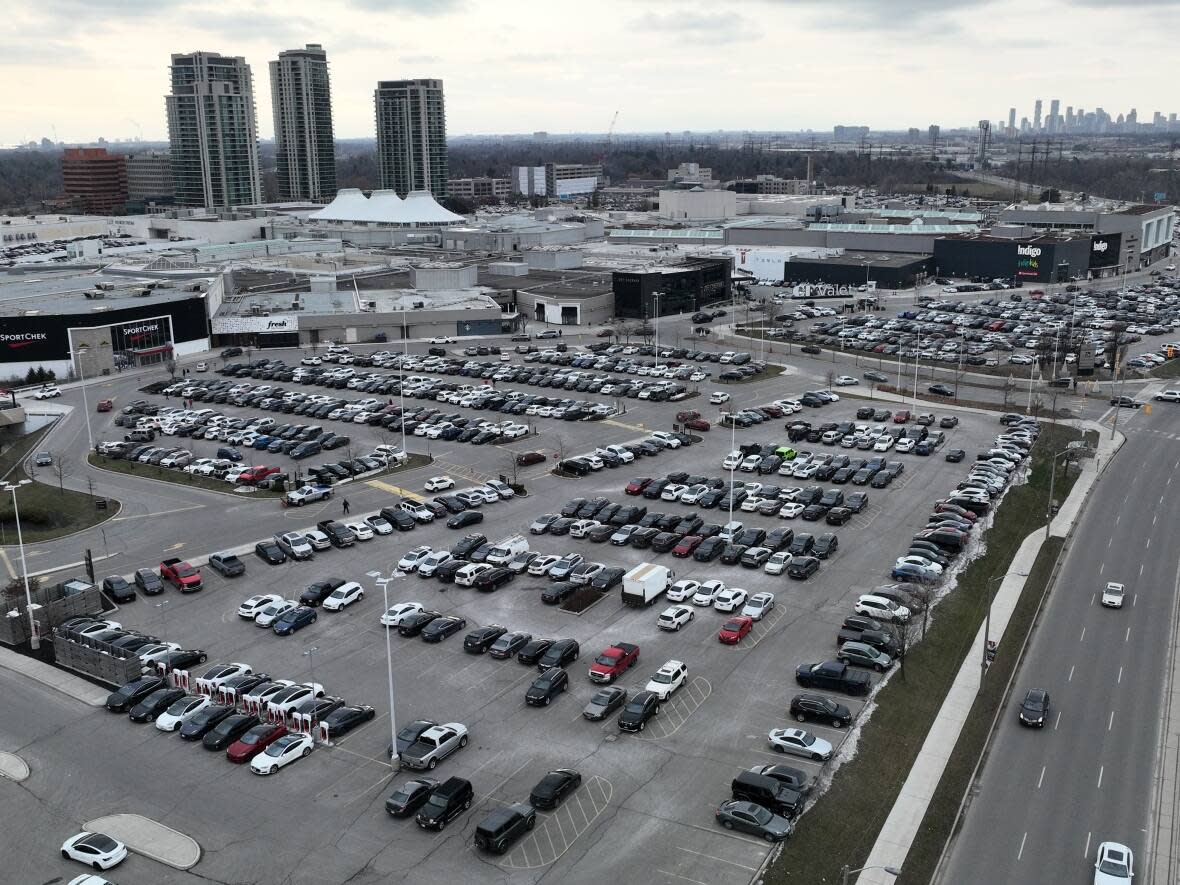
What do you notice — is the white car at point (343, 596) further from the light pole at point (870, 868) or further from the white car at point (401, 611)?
the light pole at point (870, 868)

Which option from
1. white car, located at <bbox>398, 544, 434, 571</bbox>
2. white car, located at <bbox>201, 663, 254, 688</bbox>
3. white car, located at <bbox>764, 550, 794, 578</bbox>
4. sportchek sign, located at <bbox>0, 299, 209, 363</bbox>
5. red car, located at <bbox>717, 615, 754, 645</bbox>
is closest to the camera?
white car, located at <bbox>201, 663, 254, 688</bbox>

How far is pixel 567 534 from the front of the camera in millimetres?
42688

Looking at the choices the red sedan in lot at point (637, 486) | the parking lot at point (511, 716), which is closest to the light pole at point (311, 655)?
the parking lot at point (511, 716)

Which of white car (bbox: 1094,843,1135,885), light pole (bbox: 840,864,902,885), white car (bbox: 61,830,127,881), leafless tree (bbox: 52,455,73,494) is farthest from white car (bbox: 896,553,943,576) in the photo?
leafless tree (bbox: 52,455,73,494)

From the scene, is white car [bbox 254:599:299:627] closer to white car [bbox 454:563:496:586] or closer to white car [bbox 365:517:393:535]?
white car [bbox 454:563:496:586]

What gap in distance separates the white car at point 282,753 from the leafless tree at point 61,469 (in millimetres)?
28918

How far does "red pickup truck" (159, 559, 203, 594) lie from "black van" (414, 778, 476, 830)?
56.3 ft

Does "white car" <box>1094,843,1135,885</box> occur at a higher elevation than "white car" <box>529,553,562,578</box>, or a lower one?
lower

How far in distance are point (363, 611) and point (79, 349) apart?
51098mm

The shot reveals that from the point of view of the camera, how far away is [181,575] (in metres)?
37.3

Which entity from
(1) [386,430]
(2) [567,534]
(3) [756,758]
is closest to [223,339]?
(1) [386,430]

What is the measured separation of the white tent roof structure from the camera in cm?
15312

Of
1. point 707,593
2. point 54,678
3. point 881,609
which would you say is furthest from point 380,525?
point 881,609

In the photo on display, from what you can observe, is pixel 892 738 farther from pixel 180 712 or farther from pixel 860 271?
pixel 860 271
